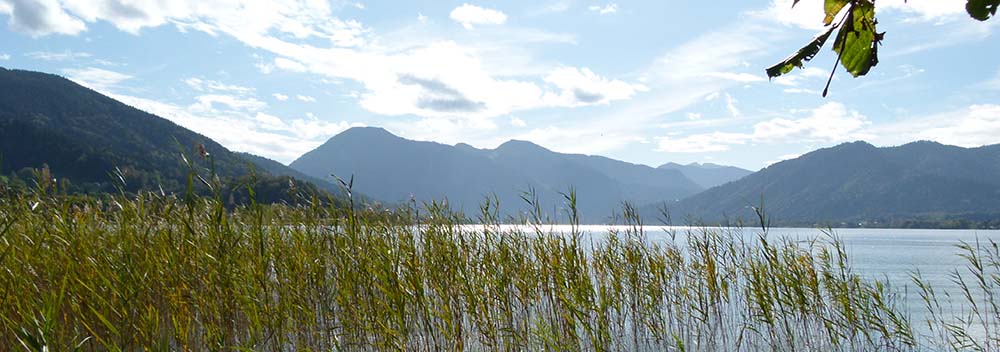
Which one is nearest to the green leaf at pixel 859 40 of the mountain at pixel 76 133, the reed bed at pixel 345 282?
→ the reed bed at pixel 345 282

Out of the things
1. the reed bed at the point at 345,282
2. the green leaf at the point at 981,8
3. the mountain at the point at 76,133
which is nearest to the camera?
the green leaf at the point at 981,8

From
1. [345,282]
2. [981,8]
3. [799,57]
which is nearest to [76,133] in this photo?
[345,282]

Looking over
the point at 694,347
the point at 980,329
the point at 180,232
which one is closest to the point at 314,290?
the point at 180,232

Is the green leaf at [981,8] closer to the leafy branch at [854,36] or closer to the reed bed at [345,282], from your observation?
the leafy branch at [854,36]

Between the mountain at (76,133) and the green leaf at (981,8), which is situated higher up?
the mountain at (76,133)

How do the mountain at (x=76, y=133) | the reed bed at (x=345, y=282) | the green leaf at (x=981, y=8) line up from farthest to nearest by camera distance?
the mountain at (x=76, y=133) < the reed bed at (x=345, y=282) < the green leaf at (x=981, y=8)

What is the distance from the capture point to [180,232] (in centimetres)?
587

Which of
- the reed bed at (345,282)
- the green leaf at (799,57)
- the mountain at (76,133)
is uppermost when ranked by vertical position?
the mountain at (76,133)

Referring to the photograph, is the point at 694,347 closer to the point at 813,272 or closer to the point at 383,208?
the point at 813,272

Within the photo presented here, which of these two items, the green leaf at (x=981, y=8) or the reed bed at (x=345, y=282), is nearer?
the green leaf at (x=981, y=8)

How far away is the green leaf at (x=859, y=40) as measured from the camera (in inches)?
51.4

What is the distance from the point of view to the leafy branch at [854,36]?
130 cm

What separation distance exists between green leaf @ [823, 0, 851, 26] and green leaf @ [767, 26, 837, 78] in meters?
0.02

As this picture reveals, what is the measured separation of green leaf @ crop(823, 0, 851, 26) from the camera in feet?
4.40
